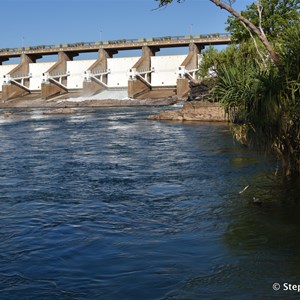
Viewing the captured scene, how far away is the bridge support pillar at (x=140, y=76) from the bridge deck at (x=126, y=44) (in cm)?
170

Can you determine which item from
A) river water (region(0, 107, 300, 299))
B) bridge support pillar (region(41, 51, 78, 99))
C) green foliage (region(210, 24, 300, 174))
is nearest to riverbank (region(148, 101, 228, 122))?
river water (region(0, 107, 300, 299))

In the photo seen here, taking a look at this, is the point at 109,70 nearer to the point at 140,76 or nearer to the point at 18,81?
the point at 140,76

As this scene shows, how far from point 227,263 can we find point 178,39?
78026mm

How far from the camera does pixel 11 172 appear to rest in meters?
18.6

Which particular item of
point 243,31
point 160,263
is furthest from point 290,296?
point 243,31

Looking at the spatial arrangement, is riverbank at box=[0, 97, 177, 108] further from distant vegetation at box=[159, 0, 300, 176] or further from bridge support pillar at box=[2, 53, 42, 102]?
distant vegetation at box=[159, 0, 300, 176]

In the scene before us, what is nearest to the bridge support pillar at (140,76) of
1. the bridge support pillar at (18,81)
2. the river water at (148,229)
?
the bridge support pillar at (18,81)

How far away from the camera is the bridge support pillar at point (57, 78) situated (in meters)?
87.0

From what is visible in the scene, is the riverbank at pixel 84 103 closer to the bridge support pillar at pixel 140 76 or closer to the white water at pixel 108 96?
the white water at pixel 108 96

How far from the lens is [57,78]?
90.1 meters

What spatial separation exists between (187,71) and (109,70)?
1609 cm

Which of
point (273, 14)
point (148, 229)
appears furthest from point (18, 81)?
point (148, 229)

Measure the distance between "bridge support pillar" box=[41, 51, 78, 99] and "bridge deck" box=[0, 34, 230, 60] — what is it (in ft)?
6.54

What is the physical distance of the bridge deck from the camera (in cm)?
Answer: 8231
